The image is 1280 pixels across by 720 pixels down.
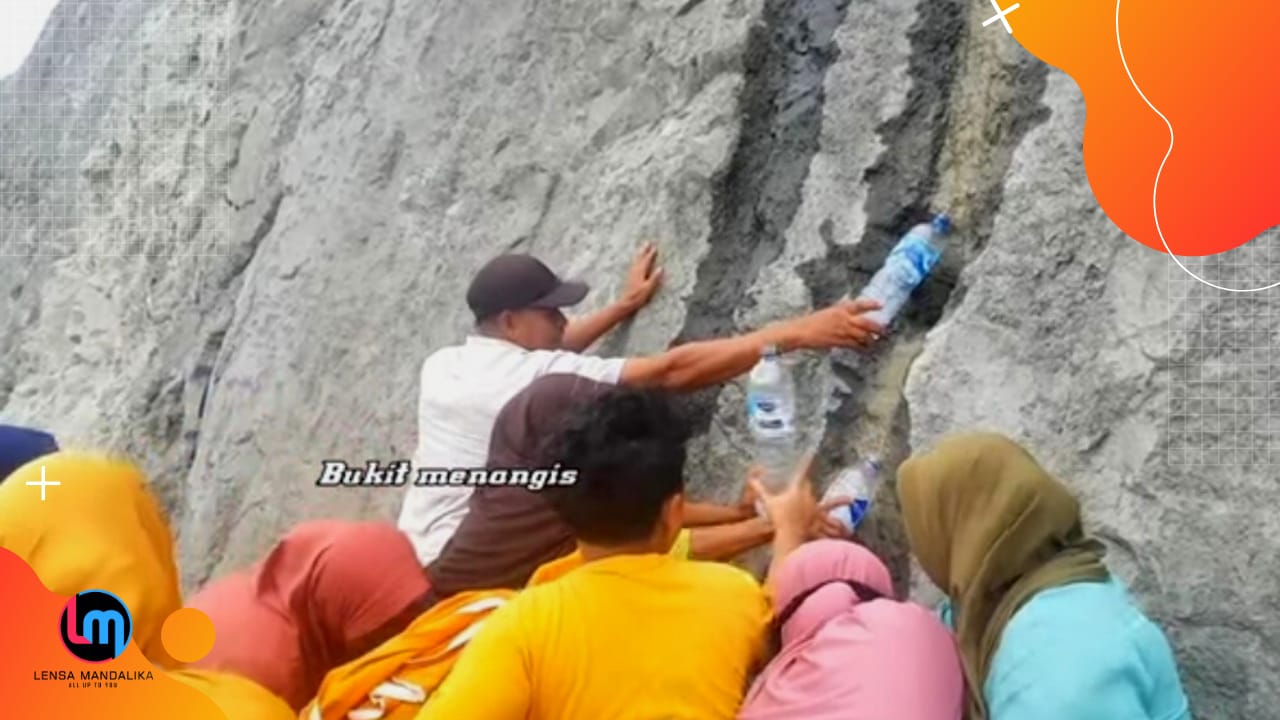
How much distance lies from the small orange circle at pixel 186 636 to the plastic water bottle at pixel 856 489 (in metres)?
1.39

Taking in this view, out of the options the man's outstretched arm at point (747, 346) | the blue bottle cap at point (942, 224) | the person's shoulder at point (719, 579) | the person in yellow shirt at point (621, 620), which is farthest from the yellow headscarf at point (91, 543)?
the blue bottle cap at point (942, 224)

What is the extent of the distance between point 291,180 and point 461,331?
1.39m

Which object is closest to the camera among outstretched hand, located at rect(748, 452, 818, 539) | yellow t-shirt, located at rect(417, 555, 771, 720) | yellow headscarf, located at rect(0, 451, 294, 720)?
yellow t-shirt, located at rect(417, 555, 771, 720)

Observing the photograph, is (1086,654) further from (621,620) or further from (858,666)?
(621,620)

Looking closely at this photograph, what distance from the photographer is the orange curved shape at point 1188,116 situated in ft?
10.1

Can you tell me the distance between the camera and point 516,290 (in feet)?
12.3

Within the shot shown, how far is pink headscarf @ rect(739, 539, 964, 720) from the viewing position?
242cm

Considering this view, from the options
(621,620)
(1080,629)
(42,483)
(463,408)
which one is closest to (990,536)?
(1080,629)

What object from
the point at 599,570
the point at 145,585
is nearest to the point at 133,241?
the point at 145,585

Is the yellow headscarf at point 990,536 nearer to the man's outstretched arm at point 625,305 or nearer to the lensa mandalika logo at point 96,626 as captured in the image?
the man's outstretched arm at point 625,305

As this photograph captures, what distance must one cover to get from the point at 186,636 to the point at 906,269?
72.4 inches
